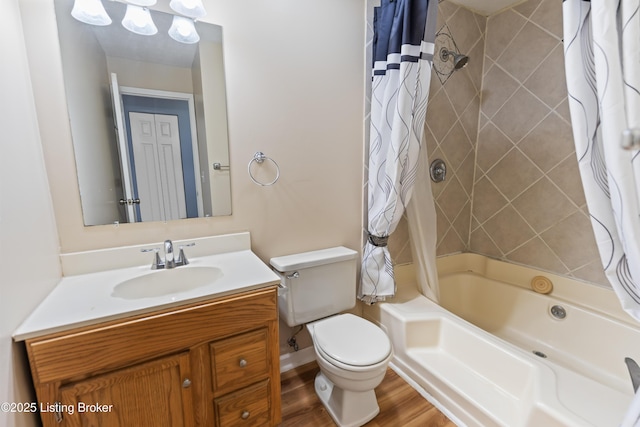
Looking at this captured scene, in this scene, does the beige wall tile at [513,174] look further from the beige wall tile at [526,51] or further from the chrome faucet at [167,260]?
the chrome faucet at [167,260]

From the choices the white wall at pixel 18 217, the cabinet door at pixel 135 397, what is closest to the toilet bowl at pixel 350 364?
the cabinet door at pixel 135 397

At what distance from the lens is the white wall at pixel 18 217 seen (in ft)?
2.46

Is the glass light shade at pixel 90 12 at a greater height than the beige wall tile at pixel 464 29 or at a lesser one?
lesser

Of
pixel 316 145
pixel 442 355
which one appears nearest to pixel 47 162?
pixel 316 145

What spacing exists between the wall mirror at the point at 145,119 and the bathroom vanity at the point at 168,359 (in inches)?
13.4

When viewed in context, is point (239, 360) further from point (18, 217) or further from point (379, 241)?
point (379, 241)

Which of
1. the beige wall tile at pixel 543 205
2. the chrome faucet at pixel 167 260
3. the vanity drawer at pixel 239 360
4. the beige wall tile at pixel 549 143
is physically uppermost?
the beige wall tile at pixel 549 143

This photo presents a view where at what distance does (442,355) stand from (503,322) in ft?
2.55

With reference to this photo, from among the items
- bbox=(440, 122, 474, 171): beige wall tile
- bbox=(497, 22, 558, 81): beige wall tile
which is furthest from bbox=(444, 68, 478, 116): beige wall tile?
bbox=(497, 22, 558, 81): beige wall tile

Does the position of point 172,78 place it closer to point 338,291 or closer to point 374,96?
point 374,96

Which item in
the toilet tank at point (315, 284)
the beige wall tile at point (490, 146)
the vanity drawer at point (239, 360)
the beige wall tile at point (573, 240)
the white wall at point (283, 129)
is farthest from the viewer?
the beige wall tile at point (490, 146)

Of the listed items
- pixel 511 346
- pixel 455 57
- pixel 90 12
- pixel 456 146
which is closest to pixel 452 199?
pixel 456 146

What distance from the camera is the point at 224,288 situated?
104cm

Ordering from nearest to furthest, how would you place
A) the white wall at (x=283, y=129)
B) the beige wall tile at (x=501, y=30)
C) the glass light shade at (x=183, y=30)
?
the white wall at (x=283, y=129), the glass light shade at (x=183, y=30), the beige wall tile at (x=501, y=30)
